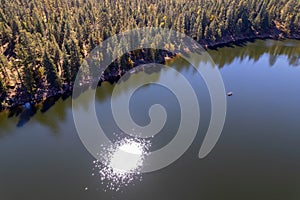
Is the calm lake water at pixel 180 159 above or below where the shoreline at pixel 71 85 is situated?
below

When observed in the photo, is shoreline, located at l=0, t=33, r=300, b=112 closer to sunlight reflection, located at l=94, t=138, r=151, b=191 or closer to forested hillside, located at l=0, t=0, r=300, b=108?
forested hillside, located at l=0, t=0, r=300, b=108

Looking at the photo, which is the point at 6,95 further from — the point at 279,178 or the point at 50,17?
the point at 279,178

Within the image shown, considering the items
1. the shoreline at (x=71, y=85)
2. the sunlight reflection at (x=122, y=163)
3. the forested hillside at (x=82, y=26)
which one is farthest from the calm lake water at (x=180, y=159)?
the forested hillside at (x=82, y=26)

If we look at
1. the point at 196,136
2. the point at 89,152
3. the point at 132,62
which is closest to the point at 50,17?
the point at 132,62

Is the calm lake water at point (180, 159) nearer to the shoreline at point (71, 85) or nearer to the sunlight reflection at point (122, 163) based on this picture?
the sunlight reflection at point (122, 163)

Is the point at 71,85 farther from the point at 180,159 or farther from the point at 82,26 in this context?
the point at 180,159

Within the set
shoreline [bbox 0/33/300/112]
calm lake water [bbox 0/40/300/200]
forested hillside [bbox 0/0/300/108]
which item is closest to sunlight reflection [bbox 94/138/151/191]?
calm lake water [bbox 0/40/300/200]
